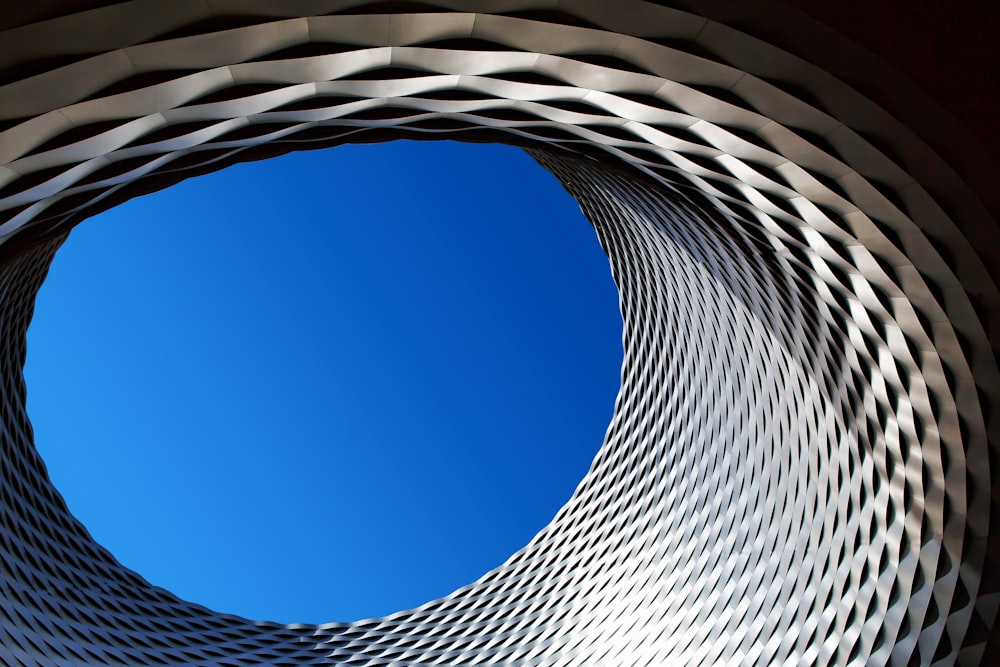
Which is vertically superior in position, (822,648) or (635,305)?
(635,305)

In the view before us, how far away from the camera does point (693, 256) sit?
25484 millimetres

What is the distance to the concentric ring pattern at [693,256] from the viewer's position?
10016 mm

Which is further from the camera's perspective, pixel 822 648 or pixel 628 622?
pixel 628 622

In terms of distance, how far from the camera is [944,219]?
1212cm

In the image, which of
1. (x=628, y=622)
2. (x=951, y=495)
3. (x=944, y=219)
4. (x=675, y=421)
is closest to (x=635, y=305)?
(x=675, y=421)

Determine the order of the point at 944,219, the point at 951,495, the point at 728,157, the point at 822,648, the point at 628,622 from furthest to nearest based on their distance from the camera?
1. the point at 628,622
2. the point at 822,648
3. the point at 951,495
4. the point at 728,157
5. the point at 944,219

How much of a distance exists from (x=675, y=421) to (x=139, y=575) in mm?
27188

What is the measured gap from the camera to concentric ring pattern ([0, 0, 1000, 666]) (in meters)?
10.0

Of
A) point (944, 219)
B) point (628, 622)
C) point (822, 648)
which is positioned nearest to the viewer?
point (944, 219)

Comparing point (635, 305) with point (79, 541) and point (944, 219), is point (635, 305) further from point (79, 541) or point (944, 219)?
point (79, 541)

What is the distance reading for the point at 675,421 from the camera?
32281 millimetres

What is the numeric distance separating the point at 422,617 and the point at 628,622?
15215mm

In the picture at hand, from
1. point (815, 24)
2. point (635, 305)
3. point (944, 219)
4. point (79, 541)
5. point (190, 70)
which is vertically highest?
point (635, 305)

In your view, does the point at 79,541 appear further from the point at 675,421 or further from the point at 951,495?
the point at 951,495
